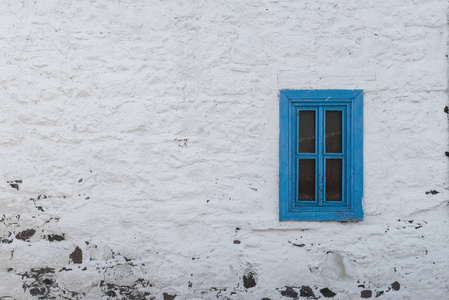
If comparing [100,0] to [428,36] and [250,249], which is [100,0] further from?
[428,36]

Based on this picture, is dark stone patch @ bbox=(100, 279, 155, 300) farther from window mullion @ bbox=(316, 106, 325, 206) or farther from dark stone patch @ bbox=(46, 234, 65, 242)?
window mullion @ bbox=(316, 106, 325, 206)

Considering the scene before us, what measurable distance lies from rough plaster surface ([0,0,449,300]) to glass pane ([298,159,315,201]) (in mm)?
218

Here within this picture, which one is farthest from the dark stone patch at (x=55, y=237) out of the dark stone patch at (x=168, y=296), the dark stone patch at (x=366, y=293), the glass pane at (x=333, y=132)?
the dark stone patch at (x=366, y=293)

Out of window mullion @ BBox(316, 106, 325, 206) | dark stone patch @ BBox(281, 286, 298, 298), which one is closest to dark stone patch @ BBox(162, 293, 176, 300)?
dark stone patch @ BBox(281, 286, 298, 298)

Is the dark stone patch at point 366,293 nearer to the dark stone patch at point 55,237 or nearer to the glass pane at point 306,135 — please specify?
the glass pane at point 306,135

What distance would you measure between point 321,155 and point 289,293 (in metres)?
1.03

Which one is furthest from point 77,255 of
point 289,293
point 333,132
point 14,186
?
point 333,132

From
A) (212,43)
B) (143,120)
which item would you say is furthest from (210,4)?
(143,120)

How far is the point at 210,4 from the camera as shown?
360cm

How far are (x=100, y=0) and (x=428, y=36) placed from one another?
2.37m

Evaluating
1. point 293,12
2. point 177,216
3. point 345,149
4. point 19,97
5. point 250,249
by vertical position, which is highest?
point 293,12

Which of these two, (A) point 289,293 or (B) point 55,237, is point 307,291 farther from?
(B) point 55,237

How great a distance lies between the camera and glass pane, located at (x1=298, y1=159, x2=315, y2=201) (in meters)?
3.68

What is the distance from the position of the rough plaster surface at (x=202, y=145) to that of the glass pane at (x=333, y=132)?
0.21 metres
